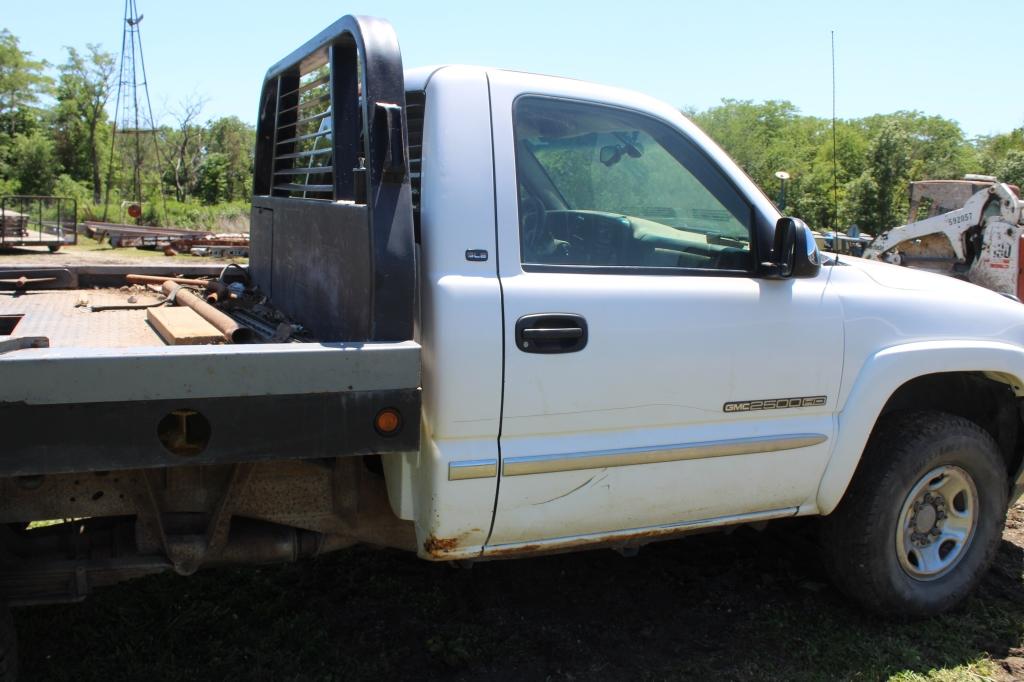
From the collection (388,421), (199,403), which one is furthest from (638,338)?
(199,403)

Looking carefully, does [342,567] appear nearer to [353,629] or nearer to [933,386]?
[353,629]

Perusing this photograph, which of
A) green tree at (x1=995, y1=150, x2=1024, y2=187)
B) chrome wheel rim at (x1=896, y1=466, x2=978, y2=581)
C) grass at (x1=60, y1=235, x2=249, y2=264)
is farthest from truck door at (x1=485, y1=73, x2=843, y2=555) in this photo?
Result: green tree at (x1=995, y1=150, x2=1024, y2=187)

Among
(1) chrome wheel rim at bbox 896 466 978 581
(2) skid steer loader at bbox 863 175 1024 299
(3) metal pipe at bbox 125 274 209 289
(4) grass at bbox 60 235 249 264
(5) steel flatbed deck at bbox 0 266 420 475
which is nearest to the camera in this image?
(5) steel flatbed deck at bbox 0 266 420 475

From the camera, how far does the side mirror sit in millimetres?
3375

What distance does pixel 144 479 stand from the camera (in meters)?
2.88

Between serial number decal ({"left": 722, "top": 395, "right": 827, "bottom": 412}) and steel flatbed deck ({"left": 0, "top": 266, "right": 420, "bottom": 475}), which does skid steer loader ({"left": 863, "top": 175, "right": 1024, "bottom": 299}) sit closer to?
serial number decal ({"left": 722, "top": 395, "right": 827, "bottom": 412})

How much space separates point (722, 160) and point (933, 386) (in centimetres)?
159

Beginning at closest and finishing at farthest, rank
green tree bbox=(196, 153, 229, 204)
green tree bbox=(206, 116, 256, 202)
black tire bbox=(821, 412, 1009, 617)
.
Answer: black tire bbox=(821, 412, 1009, 617) → green tree bbox=(196, 153, 229, 204) → green tree bbox=(206, 116, 256, 202)

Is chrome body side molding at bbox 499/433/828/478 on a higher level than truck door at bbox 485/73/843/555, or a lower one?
lower

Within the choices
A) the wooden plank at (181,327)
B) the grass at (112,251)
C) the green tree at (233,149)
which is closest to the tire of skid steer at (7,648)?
the wooden plank at (181,327)

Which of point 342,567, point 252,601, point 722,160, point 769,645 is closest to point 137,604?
point 252,601

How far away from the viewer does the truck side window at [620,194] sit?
10.4 ft

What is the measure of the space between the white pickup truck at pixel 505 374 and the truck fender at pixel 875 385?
0.01m

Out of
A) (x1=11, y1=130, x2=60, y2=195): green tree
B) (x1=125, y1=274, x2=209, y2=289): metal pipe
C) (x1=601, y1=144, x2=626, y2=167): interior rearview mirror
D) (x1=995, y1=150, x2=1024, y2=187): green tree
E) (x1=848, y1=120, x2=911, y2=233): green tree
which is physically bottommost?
(x1=125, y1=274, x2=209, y2=289): metal pipe
